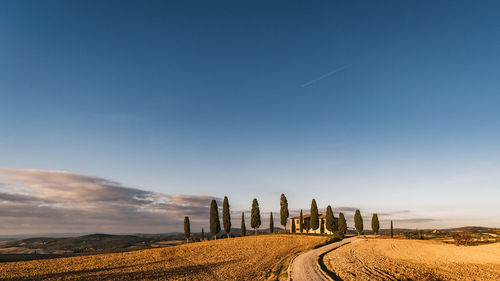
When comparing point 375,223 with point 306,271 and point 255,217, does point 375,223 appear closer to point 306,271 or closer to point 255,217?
point 255,217

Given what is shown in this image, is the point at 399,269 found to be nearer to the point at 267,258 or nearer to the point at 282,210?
the point at 267,258

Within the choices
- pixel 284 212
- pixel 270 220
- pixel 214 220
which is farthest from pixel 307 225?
pixel 214 220

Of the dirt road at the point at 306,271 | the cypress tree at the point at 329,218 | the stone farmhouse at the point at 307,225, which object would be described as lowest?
the stone farmhouse at the point at 307,225

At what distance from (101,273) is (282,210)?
58581 millimetres

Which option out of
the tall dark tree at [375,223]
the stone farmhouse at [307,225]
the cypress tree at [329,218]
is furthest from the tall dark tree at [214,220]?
the tall dark tree at [375,223]

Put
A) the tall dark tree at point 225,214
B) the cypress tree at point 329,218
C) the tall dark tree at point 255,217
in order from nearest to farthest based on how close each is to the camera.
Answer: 1. the tall dark tree at point 225,214
2. the tall dark tree at point 255,217
3. the cypress tree at point 329,218

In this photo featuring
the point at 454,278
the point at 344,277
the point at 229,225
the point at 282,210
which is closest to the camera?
the point at 344,277

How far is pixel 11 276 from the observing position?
30953 millimetres

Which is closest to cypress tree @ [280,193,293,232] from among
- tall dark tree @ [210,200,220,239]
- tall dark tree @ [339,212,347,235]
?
tall dark tree @ [339,212,347,235]

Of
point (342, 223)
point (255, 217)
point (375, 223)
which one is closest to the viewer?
point (255, 217)

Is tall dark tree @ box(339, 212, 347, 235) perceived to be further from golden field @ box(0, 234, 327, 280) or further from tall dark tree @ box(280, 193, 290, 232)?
golden field @ box(0, 234, 327, 280)

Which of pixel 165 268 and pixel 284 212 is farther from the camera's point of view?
pixel 284 212

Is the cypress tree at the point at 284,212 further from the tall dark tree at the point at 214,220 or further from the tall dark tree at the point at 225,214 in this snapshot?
the tall dark tree at the point at 214,220

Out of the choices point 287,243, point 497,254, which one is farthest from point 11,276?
point 497,254
